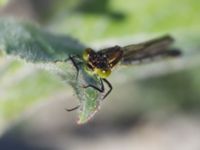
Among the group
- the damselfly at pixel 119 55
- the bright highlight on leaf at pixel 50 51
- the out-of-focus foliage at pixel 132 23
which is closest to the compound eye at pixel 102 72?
the damselfly at pixel 119 55

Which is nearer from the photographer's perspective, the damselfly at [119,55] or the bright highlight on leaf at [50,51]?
the bright highlight on leaf at [50,51]

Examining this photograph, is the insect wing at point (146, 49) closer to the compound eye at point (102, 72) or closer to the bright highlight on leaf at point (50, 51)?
the compound eye at point (102, 72)

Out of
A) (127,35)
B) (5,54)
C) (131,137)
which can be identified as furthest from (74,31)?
(131,137)

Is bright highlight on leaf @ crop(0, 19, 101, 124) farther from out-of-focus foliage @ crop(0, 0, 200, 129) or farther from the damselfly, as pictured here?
out-of-focus foliage @ crop(0, 0, 200, 129)

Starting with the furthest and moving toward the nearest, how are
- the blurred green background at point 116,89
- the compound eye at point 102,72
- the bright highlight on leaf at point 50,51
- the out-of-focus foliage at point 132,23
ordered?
the out-of-focus foliage at point 132,23 < the blurred green background at point 116,89 < the compound eye at point 102,72 < the bright highlight on leaf at point 50,51

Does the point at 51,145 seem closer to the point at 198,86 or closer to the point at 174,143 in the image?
the point at 174,143
